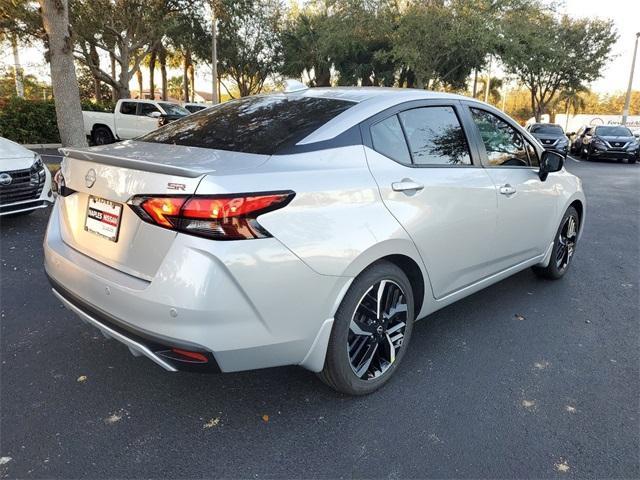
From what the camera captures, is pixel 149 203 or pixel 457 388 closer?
pixel 149 203

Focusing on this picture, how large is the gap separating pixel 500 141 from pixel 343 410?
235 centimetres

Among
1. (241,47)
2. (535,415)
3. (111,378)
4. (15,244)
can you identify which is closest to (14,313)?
(111,378)

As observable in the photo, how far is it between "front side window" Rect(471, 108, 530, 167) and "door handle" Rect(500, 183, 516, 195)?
17cm

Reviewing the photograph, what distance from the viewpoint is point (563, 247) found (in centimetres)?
468

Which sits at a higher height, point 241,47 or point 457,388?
point 241,47

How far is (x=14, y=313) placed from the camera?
12.1 feet

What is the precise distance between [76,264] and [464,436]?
2.09m

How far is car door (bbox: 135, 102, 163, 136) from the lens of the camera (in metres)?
17.1

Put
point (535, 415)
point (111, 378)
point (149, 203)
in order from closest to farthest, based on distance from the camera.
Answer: point (149, 203), point (535, 415), point (111, 378)

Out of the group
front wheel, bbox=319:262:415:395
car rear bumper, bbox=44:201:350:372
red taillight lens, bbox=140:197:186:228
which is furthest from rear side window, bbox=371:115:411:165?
red taillight lens, bbox=140:197:186:228

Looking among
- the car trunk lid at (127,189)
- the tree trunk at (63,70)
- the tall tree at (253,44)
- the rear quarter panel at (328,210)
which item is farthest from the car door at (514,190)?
the tall tree at (253,44)

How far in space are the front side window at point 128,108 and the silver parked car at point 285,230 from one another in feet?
51.0

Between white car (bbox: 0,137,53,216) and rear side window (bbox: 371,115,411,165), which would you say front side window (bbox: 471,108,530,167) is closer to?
rear side window (bbox: 371,115,411,165)

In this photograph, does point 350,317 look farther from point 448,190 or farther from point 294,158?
point 448,190
